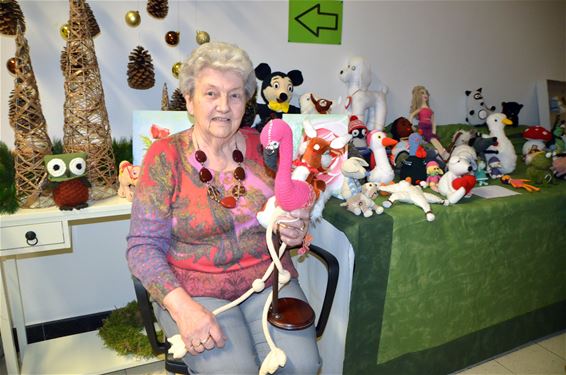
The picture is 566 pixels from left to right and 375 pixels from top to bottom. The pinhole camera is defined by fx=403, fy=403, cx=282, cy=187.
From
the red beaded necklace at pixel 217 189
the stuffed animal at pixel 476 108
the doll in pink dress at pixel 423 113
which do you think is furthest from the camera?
the stuffed animal at pixel 476 108

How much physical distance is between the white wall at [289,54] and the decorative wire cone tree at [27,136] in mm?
304

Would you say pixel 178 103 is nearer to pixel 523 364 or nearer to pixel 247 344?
pixel 247 344

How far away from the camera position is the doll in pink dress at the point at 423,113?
1.96 meters

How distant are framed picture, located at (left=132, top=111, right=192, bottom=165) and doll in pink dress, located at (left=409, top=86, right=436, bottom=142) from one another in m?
1.15

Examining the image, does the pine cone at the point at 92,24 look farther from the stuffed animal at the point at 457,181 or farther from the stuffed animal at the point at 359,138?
the stuffed animal at the point at 457,181

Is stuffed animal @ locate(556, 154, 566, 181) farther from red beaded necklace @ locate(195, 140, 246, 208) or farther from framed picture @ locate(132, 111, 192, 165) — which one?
framed picture @ locate(132, 111, 192, 165)

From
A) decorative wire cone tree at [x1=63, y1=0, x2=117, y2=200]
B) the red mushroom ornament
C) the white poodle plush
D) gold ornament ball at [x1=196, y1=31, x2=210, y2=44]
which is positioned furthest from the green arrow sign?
the red mushroom ornament

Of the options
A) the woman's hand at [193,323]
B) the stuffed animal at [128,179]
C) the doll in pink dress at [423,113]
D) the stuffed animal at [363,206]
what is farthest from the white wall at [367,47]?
the woman's hand at [193,323]

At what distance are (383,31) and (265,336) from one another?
5.30 ft

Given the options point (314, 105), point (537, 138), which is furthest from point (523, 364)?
point (314, 105)

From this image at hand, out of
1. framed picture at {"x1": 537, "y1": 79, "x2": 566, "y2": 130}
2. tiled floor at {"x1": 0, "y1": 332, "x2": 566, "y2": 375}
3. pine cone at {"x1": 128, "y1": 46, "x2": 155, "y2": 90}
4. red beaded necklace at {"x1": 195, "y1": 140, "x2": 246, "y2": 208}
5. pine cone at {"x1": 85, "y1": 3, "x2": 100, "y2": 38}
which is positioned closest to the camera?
red beaded necklace at {"x1": 195, "y1": 140, "x2": 246, "y2": 208}

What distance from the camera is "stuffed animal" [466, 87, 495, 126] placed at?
2.24 m

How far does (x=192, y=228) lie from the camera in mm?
1073

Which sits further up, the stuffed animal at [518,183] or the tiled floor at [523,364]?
the stuffed animal at [518,183]
